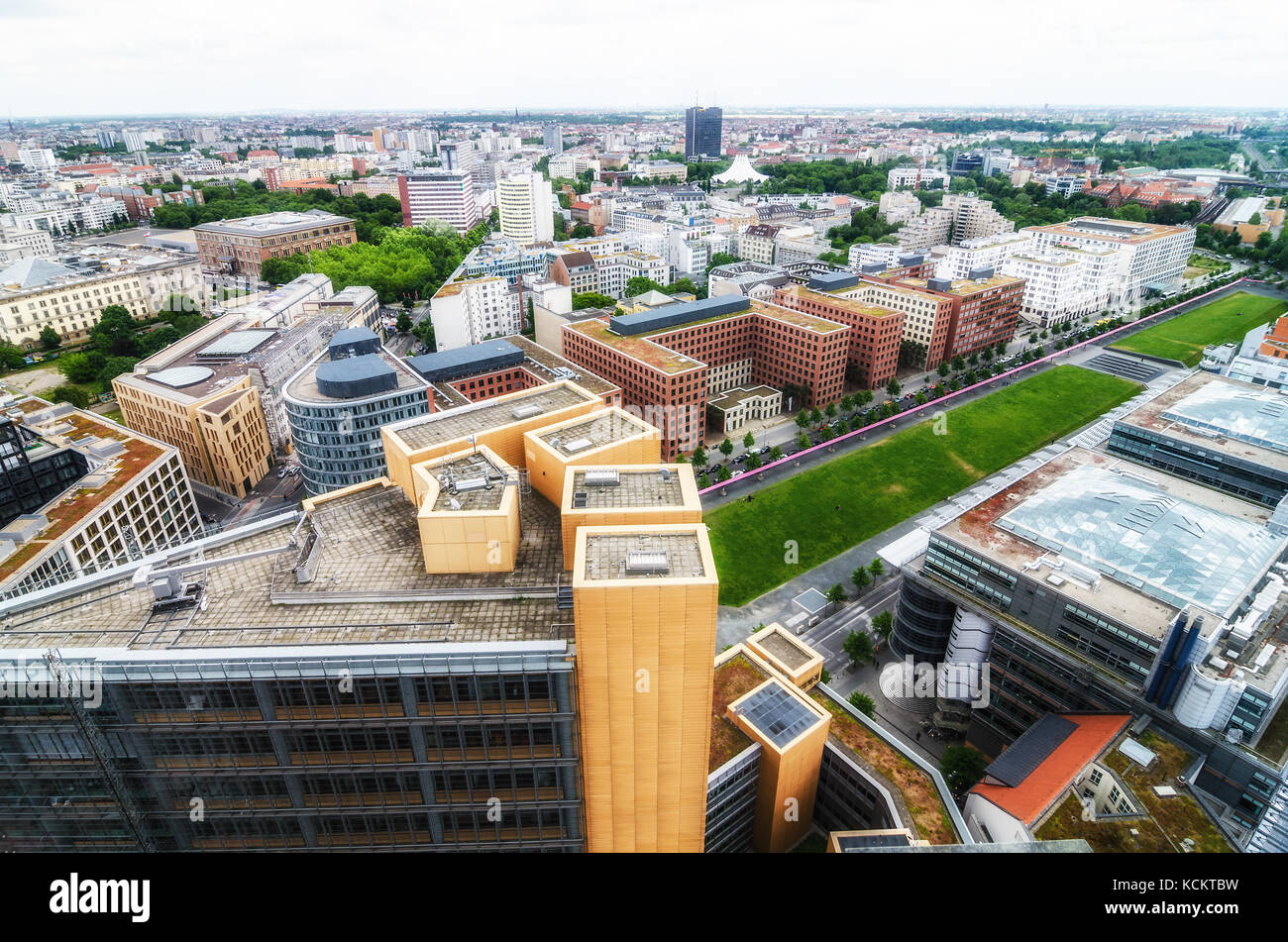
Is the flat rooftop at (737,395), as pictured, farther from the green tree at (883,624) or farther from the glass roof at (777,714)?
the glass roof at (777,714)

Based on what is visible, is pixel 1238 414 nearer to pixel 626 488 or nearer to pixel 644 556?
pixel 626 488

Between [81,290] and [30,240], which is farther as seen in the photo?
[30,240]

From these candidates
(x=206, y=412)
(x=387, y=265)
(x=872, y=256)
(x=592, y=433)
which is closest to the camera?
(x=592, y=433)

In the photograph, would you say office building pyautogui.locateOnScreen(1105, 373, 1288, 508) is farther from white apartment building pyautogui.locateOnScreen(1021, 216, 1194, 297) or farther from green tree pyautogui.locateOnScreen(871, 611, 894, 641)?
white apartment building pyautogui.locateOnScreen(1021, 216, 1194, 297)

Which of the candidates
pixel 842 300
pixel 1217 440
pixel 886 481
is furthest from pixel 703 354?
pixel 1217 440

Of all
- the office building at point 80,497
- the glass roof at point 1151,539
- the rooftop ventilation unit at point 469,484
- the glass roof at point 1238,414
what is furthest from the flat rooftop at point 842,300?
the rooftop ventilation unit at point 469,484

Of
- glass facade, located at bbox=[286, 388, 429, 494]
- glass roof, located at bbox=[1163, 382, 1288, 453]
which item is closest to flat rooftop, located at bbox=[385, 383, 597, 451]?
glass facade, located at bbox=[286, 388, 429, 494]
